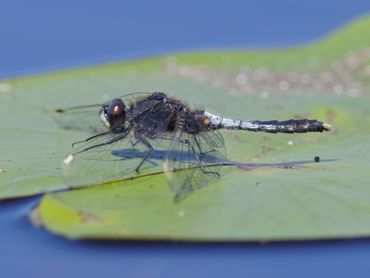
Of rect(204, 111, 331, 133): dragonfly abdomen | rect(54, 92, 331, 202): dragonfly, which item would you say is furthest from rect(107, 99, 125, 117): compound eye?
rect(204, 111, 331, 133): dragonfly abdomen

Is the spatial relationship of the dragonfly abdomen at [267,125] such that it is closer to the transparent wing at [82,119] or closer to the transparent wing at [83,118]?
the transparent wing at [83,118]

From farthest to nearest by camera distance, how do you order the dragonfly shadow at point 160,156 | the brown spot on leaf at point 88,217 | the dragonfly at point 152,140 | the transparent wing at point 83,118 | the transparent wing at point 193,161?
1. the transparent wing at point 83,118
2. the dragonfly shadow at point 160,156
3. the dragonfly at point 152,140
4. the transparent wing at point 193,161
5. the brown spot on leaf at point 88,217

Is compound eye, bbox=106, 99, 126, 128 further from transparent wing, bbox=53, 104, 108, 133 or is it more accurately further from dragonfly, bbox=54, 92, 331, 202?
transparent wing, bbox=53, 104, 108, 133

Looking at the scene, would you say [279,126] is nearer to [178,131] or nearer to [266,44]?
[178,131]

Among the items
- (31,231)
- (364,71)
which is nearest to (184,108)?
(31,231)

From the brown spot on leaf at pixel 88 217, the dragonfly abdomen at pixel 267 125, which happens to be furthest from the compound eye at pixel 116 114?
the brown spot on leaf at pixel 88 217

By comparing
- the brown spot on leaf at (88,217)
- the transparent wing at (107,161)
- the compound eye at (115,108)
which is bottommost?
the brown spot on leaf at (88,217)

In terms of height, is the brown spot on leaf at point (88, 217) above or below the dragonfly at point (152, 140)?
below

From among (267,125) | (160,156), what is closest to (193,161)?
(160,156)
